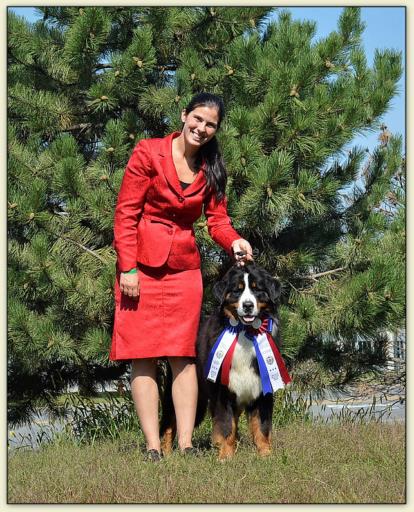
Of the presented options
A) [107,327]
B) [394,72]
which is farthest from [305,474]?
[394,72]

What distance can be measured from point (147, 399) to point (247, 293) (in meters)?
0.93

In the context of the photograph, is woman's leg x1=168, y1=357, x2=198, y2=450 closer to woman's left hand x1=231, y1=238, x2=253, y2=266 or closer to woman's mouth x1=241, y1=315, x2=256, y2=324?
woman's mouth x1=241, y1=315, x2=256, y2=324

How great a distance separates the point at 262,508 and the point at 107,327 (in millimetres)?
2873

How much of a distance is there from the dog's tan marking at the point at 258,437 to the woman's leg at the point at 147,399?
2.06ft

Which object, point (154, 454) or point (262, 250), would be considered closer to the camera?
point (154, 454)

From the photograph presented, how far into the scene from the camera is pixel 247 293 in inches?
187

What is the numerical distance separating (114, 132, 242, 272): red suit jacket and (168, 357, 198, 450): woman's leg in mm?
646

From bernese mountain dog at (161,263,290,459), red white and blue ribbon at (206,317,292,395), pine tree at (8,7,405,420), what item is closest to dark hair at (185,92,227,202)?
bernese mountain dog at (161,263,290,459)

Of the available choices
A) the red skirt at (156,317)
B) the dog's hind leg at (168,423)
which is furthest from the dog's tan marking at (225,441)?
the red skirt at (156,317)

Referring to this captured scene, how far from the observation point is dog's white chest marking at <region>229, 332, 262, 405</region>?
16.0 ft

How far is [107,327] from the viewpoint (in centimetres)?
635

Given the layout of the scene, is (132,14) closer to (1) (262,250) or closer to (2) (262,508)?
(1) (262,250)

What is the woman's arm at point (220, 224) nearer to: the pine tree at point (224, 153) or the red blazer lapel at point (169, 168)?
the red blazer lapel at point (169, 168)

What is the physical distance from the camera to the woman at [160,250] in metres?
4.69
